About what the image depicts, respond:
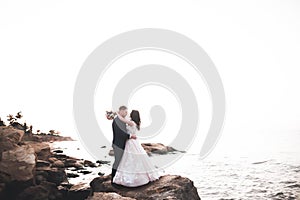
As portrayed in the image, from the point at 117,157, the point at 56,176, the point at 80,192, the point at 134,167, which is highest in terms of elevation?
the point at 117,157

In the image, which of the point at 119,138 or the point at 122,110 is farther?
the point at 119,138

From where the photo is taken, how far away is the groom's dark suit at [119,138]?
11.5 m

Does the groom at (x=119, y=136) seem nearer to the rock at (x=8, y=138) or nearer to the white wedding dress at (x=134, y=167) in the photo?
the white wedding dress at (x=134, y=167)

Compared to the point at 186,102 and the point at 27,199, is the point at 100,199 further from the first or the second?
the point at 186,102

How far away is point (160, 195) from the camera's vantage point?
32.6 ft

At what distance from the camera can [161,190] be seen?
10.3 m

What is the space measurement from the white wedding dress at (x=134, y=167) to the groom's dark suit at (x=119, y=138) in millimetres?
161

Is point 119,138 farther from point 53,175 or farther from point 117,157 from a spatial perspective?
point 53,175

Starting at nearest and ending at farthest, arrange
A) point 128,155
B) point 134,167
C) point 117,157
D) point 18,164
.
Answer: point 134,167 → point 128,155 → point 117,157 → point 18,164

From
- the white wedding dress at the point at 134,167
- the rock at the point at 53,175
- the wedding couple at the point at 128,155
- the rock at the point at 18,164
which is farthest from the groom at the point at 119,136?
the rock at the point at 53,175

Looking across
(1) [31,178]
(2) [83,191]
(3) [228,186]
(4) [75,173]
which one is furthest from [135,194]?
(4) [75,173]

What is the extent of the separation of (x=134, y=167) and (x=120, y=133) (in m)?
1.54

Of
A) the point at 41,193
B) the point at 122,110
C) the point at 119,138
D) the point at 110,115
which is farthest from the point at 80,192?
the point at 122,110

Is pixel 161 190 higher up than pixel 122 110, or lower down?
lower down
